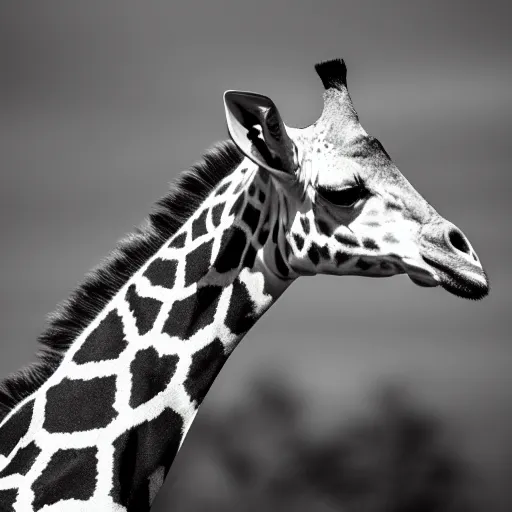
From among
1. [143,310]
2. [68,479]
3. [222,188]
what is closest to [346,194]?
[222,188]

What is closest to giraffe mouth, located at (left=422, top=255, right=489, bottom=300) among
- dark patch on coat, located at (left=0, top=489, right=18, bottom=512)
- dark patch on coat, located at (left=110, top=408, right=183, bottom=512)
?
dark patch on coat, located at (left=110, top=408, right=183, bottom=512)

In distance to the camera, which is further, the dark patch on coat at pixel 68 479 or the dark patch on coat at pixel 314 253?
the dark patch on coat at pixel 314 253

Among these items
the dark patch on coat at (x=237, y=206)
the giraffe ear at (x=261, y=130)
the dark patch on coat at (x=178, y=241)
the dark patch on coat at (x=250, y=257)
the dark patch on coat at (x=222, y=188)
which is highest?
the giraffe ear at (x=261, y=130)

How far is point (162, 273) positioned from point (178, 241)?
19 cm

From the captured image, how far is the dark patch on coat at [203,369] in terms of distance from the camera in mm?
3523

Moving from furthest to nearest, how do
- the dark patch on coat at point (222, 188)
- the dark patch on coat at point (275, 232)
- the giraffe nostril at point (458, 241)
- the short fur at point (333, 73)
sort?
the short fur at point (333, 73)
the dark patch on coat at point (222, 188)
the dark patch on coat at point (275, 232)
the giraffe nostril at point (458, 241)

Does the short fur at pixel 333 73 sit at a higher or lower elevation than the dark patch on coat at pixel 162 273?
higher

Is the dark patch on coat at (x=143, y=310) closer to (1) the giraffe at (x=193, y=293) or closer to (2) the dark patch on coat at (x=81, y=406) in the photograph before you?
(1) the giraffe at (x=193, y=293)

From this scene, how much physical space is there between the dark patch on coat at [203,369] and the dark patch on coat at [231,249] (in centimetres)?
33

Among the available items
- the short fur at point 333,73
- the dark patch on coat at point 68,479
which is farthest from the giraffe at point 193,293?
the short fur at point 333,73

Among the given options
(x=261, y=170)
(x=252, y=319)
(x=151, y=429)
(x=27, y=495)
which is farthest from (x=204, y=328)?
(x=27, y=495)

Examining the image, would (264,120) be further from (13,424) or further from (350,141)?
(13,424)

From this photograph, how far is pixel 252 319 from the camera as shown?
366 cm

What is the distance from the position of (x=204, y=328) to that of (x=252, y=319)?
0.73 feet
